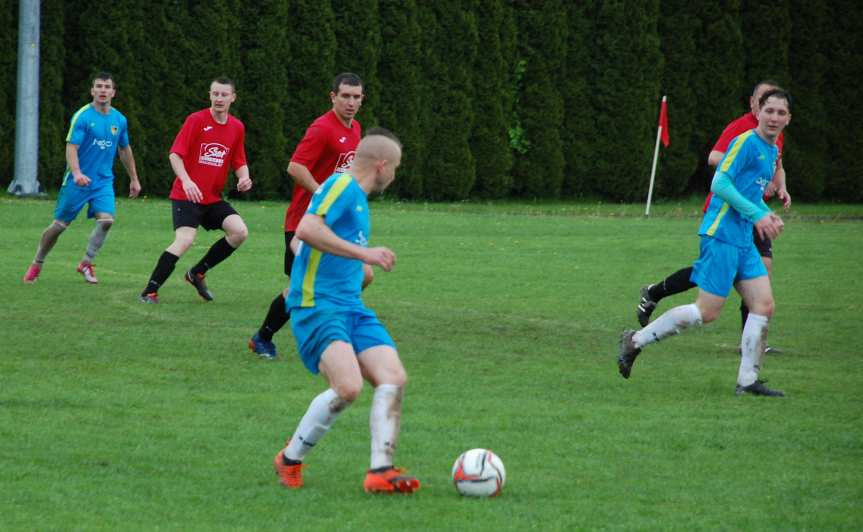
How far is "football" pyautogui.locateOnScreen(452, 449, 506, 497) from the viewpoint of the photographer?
6.20 m

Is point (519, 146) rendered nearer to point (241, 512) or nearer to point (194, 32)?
point (194, 32)

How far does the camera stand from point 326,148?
9953 mm

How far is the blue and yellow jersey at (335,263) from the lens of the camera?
21.1ft

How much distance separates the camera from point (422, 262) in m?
17.5

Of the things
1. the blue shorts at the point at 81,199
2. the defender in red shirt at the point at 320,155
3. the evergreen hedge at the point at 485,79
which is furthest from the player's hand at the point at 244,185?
the evergreen hedge at the point at 485,79

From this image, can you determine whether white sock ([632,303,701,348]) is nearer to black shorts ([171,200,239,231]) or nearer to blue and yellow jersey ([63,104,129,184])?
black shorts ([171,200,239,231])

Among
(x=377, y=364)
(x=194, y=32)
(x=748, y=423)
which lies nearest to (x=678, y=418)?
(x=748, y=423)

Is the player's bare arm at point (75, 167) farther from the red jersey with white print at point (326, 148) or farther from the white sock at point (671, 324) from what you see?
the white sock at point (671, 324)

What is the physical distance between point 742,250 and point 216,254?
552 cm

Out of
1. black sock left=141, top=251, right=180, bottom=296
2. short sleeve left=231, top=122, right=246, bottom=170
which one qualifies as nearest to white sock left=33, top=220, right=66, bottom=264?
black sock left=141, top=251, right=180, bottom=296

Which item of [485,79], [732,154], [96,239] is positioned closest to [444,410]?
[732,154]

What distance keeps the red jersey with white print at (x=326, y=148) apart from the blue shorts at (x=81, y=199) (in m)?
5.09

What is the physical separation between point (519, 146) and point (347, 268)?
84.8 feet

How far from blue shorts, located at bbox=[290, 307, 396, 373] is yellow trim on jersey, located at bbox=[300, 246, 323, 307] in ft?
0.19
